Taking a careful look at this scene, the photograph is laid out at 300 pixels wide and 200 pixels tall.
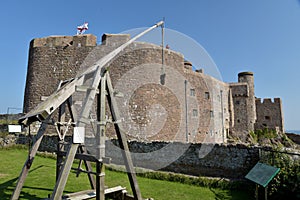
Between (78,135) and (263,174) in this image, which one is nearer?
(78,135)

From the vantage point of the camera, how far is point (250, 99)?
35.7 m

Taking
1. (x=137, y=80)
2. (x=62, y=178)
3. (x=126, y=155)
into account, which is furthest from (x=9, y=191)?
(x=137, y=80)

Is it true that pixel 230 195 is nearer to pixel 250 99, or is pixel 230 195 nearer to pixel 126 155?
pixel 126 155

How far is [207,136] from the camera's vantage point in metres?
24.0

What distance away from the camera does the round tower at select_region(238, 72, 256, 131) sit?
115 feet

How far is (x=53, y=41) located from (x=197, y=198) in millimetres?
17673

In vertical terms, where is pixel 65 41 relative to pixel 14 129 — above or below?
above

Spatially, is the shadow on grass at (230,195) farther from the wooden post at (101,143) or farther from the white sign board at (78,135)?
the white sign board at (78,135)

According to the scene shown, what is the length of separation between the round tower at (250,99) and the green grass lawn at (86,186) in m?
30.9

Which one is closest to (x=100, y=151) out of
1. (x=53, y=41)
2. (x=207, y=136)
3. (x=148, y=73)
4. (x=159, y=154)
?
(x=159, y=154)

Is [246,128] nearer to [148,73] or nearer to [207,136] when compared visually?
[207,136]

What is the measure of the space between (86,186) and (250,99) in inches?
1357

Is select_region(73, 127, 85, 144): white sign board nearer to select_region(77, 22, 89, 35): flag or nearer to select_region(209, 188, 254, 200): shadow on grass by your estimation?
select_region(209, 188, 254, 200): shadow on grass

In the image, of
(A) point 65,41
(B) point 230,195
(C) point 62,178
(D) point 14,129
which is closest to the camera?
(C) point 62,178
